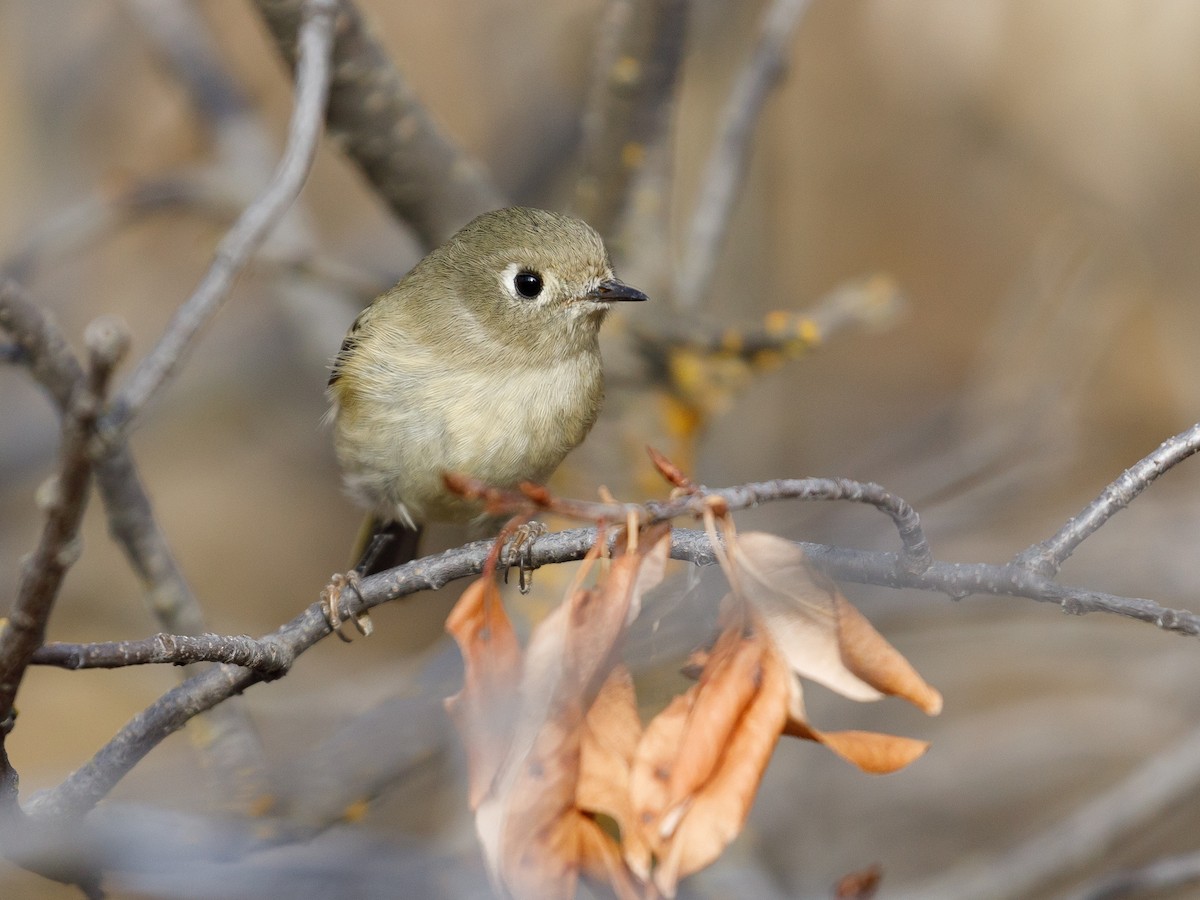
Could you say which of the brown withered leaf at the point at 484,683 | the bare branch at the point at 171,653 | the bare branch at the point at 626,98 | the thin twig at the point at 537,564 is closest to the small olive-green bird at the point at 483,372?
the bare branch at the point at 626,98

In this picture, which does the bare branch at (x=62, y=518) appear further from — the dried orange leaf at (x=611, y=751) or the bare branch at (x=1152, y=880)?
the bare branch at (x=1152, y=880)

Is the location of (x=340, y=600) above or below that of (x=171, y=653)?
above

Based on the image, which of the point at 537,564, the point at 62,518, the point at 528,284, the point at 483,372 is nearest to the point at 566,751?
the point at 537,564

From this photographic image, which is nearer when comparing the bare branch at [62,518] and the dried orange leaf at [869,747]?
the bare branch at [62,518]

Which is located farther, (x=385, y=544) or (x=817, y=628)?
(x=385, y=544)

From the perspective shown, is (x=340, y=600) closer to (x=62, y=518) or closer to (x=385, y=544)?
(x=385, y=544)

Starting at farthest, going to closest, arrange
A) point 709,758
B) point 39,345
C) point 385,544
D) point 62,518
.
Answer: point 385,544
point 39,345
point 709,758
point 62,518
